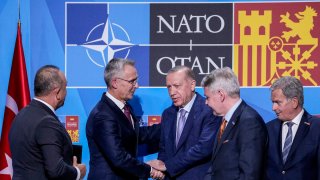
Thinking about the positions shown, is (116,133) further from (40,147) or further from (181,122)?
(40,147)

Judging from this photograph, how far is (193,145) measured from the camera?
4.08 m

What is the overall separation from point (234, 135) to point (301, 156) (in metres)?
0.69

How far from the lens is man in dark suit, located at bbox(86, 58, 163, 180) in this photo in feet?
12.8

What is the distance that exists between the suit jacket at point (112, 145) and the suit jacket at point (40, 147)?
777 millimetres

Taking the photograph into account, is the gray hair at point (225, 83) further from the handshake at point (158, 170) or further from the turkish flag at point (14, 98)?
the turkish flag at point (14, 98)

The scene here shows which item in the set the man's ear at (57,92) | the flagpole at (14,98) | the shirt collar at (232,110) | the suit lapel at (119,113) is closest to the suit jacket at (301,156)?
the shirt collar at (232,110)

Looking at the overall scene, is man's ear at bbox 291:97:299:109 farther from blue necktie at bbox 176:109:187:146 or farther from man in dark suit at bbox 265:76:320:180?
blue necktie at bbox 176:109:187:146

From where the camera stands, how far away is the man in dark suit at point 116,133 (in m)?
3.90

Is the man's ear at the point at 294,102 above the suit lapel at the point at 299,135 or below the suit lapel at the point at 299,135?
above

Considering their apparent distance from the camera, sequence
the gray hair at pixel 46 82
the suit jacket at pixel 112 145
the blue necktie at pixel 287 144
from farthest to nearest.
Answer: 1. the suit jacket at pixel 112 145
2. the blue necktie at pixel 287 144
3. the gray hair at pixel 46 82

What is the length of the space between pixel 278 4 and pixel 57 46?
188 centimetres

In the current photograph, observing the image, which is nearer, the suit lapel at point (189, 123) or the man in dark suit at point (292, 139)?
the man in dark suit at point (292, 139)

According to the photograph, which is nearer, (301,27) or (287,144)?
(287,144)

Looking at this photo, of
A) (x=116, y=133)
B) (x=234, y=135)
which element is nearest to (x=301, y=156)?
(x=234, y=135)
